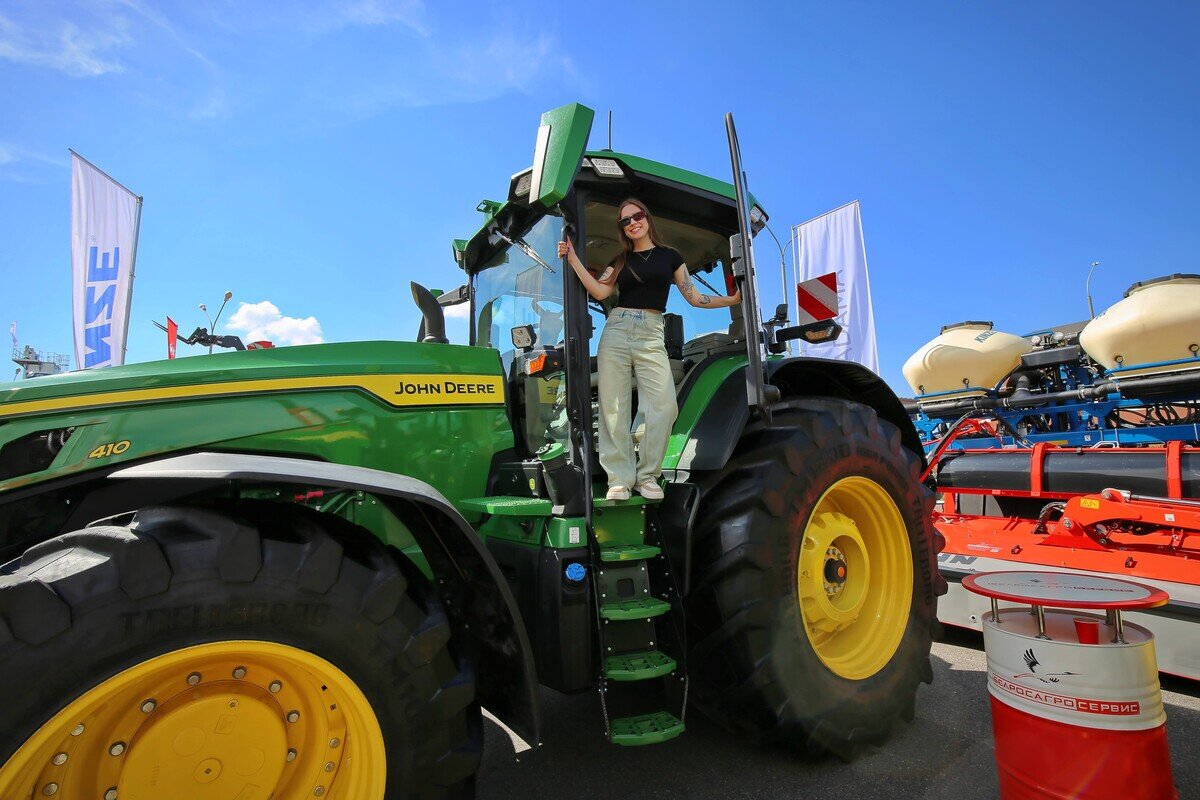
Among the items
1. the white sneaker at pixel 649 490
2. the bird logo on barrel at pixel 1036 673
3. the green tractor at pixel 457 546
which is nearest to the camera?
the green tractor at pixel 457 546

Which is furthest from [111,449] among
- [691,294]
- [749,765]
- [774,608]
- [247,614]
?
[749,765]

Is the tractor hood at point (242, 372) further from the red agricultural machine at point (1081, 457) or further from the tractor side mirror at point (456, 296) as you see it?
the red agricultural machine at point (1081, 457)

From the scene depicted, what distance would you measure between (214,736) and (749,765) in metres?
2.04

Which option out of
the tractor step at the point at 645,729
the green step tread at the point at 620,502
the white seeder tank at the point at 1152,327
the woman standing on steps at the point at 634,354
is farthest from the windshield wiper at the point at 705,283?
the white seeder tank at the point at 1152,327

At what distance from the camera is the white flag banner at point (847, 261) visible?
409 inches

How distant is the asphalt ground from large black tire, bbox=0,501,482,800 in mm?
829

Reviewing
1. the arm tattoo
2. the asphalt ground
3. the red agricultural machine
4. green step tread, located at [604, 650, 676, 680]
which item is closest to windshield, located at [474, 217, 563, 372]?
the arm tattoo

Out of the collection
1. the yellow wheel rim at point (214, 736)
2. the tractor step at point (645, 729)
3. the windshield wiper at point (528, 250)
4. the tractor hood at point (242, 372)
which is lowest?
the tractor step at point (645, 729)

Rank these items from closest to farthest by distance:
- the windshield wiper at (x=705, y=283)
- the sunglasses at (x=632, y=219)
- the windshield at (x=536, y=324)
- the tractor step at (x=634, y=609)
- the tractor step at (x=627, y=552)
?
1. the tractor step at (x=634, y=609)
2. the tractor step at (x=627, y=552)
3. the sunglasses at (x=632, y=219)
4. the windshield at (x=536, y=324)
5. the windshield wiper at (x=705, y=283)

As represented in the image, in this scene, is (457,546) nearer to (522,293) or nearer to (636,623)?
(636,623)

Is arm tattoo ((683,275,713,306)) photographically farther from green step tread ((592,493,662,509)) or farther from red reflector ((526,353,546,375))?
green step tread ((592,493,662,509))

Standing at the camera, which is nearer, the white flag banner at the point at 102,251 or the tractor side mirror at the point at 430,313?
the tractor side mirror at the point at 430,313

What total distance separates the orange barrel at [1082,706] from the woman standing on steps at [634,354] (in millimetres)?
1287

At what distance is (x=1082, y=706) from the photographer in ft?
6.93
